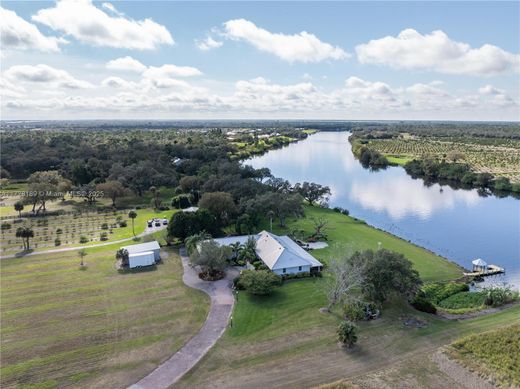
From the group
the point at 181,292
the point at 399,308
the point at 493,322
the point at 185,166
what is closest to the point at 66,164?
the point at 185,166

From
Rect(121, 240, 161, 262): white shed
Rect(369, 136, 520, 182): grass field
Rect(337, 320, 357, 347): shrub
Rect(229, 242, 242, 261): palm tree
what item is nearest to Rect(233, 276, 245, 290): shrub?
Rect(229, 242, 242, 261): palm tree

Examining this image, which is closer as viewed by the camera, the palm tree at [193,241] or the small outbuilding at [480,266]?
the palm tree at [193,241]

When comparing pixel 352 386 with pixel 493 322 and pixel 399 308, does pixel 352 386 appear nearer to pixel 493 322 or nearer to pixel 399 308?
pixel 399 308

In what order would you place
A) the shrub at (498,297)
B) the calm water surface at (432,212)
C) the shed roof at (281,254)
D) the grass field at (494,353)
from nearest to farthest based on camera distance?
the grass field at (494,353) → the shrub at (498,297) → the shed roof at (281,254) → the calm water surface at (432,212)

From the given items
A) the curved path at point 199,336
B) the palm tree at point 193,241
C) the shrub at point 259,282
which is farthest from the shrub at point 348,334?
the palm tree at point 193,241

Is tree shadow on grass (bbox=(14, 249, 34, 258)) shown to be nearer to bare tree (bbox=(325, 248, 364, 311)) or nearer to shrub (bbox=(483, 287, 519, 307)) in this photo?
bare tree (bbox=(325, 248, 364, 311))

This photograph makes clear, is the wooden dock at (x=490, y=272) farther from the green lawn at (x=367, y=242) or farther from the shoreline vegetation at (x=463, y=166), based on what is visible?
the shoreline vegetation at (x=463, y=166)

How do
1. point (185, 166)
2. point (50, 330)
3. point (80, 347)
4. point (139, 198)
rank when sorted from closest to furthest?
1. point (80, 347)
2. point (50, 330)
3. point (139, 198)
4. point (185, 166)

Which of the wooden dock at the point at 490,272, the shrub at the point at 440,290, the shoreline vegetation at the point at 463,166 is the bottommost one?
the wooden dock at the point at 490,272
